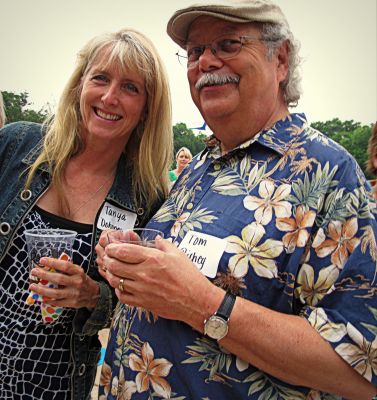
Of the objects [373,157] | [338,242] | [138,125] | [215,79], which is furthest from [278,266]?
[373,157]

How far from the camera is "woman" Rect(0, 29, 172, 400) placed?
2.00 m

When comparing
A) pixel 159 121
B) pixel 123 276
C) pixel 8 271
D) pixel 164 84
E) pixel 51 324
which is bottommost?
pixel 51 324

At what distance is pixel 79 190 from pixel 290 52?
1362mm

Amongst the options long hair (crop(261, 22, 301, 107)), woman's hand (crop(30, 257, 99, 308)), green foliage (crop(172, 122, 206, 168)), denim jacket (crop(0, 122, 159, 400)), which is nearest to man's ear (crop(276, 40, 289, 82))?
long hair (crop(261, 22, 301, 107))

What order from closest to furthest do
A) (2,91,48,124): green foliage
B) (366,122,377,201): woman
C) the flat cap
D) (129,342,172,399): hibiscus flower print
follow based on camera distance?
(129,342,172,399): hibiscus flower print
the flat cap
(366,122,377,201): woman
(2,91,48,124): green foliage

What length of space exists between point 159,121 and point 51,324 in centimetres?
134

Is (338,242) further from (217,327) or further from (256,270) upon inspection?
(217,327)

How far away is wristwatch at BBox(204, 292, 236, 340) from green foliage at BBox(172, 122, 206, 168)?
5407 cm

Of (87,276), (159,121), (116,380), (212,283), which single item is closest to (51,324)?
(87,276)

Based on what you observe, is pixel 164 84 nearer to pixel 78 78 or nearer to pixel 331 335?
pixel 78 78

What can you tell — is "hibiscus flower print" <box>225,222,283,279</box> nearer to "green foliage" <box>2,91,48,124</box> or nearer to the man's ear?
the man's ear

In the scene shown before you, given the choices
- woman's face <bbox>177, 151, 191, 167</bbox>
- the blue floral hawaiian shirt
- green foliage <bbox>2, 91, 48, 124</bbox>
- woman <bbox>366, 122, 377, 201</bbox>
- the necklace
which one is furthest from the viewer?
green foliage <bbox>2, 91, 48, 124</bbox>

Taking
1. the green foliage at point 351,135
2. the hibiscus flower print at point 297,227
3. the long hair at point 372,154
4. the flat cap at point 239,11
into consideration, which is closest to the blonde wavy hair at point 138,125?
the flat cap at point 239,11

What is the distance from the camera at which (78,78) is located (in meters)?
2.49
